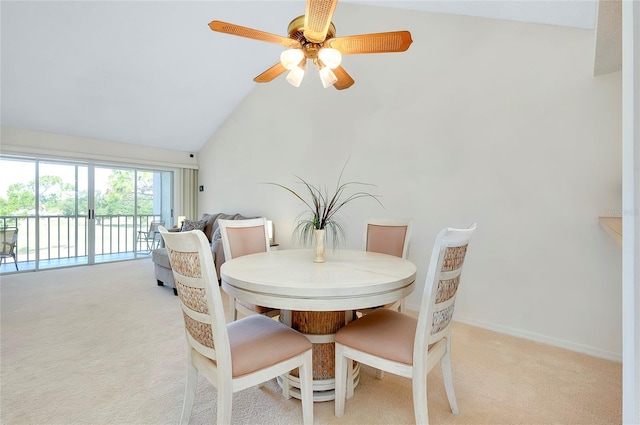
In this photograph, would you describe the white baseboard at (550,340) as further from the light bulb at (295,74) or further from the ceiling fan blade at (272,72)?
the ceiling fan blade at (272,72)

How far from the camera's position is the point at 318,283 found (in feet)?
4.48

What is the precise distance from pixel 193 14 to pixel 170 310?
349cm

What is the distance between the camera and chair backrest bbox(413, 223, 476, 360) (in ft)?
4.20

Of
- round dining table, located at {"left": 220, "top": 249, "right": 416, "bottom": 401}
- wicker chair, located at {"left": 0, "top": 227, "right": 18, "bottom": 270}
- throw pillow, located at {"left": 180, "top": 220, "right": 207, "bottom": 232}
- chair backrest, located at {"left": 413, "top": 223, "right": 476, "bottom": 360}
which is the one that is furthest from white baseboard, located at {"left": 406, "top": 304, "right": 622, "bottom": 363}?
wicker chair, located at {"left": 0, "top": 227, "right": 18, "bottom": 270}

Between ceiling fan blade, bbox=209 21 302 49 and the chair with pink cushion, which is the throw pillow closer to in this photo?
the chair with pink cushion

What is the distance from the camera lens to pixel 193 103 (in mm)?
5031

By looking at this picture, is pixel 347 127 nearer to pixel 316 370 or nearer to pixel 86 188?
pixel 316 370

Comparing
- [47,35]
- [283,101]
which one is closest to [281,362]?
[283,101]

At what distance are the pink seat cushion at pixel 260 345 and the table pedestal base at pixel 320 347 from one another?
0.21 metres

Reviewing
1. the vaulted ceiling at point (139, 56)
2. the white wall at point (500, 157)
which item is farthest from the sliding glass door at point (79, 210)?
the white wall at point (500, 157)

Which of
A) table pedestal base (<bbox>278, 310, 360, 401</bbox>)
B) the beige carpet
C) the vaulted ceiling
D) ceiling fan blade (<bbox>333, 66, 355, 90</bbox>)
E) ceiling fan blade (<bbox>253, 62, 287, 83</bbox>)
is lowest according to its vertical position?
the beige carpet

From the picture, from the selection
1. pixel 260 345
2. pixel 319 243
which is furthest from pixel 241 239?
pixel 260 345

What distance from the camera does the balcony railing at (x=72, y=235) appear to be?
4.90 m

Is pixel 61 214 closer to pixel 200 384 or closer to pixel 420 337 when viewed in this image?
pixel 200 384
